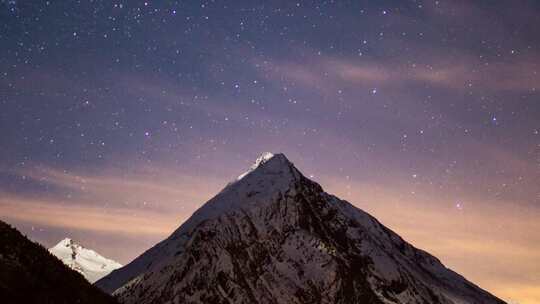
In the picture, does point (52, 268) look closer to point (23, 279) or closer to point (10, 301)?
point (23, 279)

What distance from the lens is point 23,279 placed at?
2155 cm

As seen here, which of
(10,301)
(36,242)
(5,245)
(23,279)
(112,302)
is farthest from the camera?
(36,242)

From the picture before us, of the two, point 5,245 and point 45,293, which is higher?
point 5,245

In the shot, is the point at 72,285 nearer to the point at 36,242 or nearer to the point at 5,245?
the point at 5,245

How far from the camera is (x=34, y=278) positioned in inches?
885

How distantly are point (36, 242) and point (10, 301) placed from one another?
11.9 meters

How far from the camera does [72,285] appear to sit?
85.0 ft

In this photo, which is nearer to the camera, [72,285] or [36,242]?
[72,285]

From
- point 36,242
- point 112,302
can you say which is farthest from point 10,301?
point 36,242

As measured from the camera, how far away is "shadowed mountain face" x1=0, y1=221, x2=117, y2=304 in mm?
20344

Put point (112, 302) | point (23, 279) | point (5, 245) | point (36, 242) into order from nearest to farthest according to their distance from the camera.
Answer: point (23, 279)
point (5, 245)
point (112, 302)
point (36, 242)

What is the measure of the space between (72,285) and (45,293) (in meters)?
4.03

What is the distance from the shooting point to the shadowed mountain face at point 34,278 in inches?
801

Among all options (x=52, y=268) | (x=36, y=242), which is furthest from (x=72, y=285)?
(x=36, y=242)
